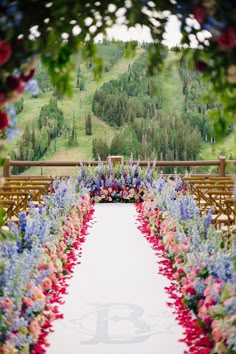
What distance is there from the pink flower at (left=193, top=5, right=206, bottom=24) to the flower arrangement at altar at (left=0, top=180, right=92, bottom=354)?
1.48m

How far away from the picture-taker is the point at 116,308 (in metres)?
5.55

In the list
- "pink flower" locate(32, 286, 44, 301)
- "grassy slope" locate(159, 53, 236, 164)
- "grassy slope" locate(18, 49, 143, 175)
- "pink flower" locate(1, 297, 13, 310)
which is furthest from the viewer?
"grassy slope" locate(18, 49, 143, 175)

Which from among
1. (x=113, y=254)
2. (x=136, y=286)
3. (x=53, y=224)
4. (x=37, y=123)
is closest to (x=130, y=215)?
(x=113, y=254)

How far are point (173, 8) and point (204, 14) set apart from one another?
7.4 inches

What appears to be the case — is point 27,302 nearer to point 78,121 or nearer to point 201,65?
point 201,65

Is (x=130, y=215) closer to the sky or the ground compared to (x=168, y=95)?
closer to the ground

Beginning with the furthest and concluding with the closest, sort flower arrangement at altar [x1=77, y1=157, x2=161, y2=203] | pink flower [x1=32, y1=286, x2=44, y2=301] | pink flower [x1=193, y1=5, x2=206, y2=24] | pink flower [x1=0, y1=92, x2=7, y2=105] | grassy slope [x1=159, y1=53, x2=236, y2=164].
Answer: grassy slope [x1=159, y1=53, x2=236, y2=164] → flower arrangement at altar [x1=77, y1=157, x2=161, y2=203] → pink flower [x1=32, y1=286, x2=44, y2=301] → pink flower [x1=0, y1=92, x2=7, y2=105] → pink flower [x1=193, y1=5, x2=206, y2=24]

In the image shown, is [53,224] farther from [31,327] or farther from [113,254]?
[31,327]

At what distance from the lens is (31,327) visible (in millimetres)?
4289

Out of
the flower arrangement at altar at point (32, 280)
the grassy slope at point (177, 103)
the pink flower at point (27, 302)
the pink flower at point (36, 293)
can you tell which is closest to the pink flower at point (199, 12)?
the flower arrangement at altar at point (32, 280)

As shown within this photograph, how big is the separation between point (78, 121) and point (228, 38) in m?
47.6

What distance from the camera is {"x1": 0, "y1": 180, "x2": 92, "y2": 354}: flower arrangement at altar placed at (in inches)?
159

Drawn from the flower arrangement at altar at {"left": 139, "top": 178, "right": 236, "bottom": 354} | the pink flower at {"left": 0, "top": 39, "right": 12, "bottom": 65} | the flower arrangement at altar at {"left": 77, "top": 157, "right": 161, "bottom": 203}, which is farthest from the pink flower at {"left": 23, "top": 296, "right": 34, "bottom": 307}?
the flower arrangement at altar at {"left": 77, "top": 157, "right": 161, "bottom": 203}

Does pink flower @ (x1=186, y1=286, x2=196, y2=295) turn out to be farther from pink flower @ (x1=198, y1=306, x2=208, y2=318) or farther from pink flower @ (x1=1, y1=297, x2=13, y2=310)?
pink flower @ (x1=1, y1=297, x2=13, y2=310)
